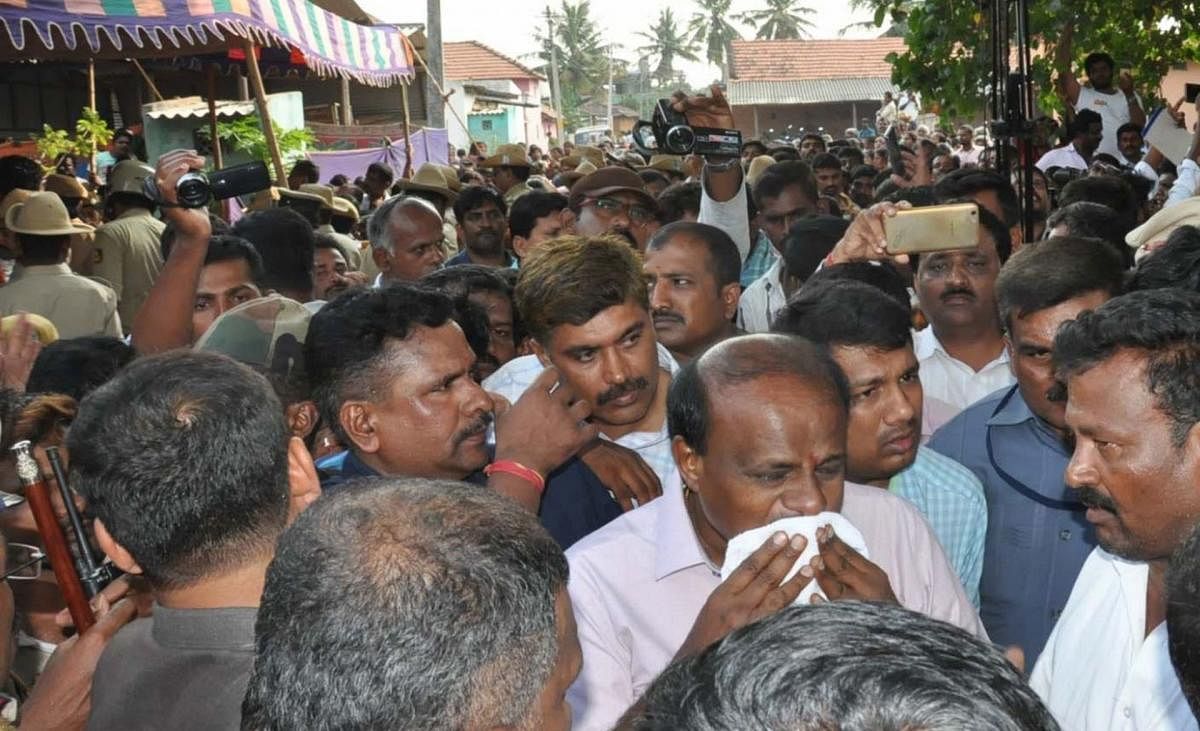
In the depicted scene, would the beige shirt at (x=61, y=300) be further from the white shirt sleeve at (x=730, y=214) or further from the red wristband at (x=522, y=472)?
the red wristband at (x=522, y=472)

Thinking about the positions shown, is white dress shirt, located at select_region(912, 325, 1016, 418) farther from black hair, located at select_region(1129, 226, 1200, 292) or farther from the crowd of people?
black hair, located at select_region(1129, 226, 1200, 292)

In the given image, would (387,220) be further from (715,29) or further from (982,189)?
(715,29)

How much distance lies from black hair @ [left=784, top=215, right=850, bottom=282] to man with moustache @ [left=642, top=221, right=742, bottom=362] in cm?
91

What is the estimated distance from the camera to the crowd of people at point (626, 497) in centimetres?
157

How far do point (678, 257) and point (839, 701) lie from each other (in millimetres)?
3921

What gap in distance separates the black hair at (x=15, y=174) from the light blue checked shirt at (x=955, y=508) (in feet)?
21.5

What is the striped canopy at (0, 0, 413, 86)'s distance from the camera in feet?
28.3

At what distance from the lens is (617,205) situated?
23.2 feet

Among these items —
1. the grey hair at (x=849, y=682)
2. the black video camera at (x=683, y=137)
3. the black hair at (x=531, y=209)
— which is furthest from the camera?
the black hair at (x=531, y=209)

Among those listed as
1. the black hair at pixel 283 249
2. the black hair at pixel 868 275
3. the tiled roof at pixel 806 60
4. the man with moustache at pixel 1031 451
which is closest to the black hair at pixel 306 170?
the black hair at pixel 283 249

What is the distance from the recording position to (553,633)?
1721 mm

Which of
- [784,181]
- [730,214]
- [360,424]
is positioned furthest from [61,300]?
[784,181]

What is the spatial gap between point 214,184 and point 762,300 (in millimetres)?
2655

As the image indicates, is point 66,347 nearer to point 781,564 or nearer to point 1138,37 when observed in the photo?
point 781,564
